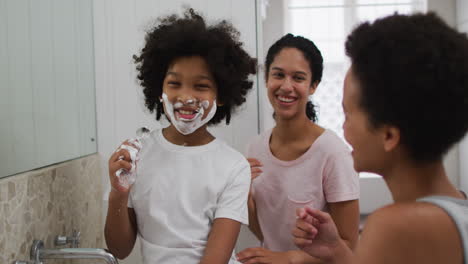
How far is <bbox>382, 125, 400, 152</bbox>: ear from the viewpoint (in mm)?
507

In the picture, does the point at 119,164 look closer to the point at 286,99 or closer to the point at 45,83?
the point at 45,83

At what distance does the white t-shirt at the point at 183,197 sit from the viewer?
33.5 inches

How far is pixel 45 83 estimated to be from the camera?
0.95 m

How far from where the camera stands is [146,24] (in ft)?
3.96

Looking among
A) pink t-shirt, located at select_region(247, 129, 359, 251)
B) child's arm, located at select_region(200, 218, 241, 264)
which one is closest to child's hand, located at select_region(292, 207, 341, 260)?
child's arm, located at select_region(200, 218, 241, 264)

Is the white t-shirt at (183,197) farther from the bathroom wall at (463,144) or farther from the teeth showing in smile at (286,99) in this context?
the bathroom wall at (463,144)

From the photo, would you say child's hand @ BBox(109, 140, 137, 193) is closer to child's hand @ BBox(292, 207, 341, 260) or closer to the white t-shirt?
the white t-shirt

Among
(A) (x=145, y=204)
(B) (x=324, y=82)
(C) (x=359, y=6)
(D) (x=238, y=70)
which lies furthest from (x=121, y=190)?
(C) (x=359, y=6)

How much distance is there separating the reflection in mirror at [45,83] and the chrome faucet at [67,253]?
0.16m

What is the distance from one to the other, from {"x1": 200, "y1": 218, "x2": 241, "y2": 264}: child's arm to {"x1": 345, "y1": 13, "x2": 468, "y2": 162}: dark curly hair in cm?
42

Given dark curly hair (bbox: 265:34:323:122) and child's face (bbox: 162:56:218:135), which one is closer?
child's face (bbox: 162:56:218:135)

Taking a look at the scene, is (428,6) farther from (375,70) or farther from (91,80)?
(375,70)

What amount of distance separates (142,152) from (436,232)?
63cm

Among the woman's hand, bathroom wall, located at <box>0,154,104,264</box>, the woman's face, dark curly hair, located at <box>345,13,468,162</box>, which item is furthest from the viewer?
the woman's face
